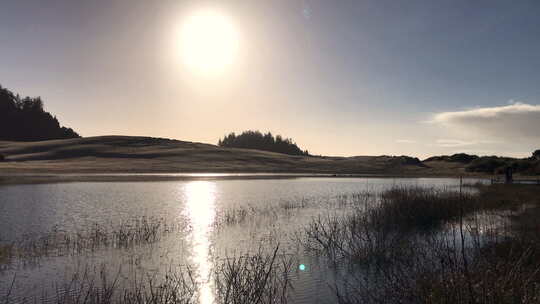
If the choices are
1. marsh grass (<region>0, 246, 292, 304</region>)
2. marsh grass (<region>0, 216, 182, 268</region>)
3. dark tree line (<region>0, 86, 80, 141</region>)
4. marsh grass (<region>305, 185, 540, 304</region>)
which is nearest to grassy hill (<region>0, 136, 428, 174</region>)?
dark tree line (<region>0, 86, 80, 141</region>)

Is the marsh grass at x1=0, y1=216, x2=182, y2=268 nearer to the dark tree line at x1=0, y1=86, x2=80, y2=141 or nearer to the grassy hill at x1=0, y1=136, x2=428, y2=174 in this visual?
the grassy hill at x1=0, y1=136, x2=428, y2=174

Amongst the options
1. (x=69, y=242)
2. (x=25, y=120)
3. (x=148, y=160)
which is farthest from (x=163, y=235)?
(x=25, y=120)

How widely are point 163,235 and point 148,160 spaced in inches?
3386

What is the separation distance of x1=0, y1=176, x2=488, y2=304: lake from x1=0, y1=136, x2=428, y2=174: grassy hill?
5229 centimetres

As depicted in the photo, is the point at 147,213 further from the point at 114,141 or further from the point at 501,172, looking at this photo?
the point at 114,141

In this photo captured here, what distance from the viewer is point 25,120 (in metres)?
171

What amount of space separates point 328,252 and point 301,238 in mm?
3398

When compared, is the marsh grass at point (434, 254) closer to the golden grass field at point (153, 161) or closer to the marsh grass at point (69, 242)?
the marsh grass at point (69, 242)

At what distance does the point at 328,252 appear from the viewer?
1603 cm

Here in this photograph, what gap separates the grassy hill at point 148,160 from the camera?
89625mm

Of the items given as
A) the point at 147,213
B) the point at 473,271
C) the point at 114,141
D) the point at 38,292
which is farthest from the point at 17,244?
the point at 114,141

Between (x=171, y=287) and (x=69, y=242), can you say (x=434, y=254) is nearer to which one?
(x=171, y=287)

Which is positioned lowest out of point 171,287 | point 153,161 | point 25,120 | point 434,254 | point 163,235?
point 163,235

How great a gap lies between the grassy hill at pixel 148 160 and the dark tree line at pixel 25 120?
47.1 m
